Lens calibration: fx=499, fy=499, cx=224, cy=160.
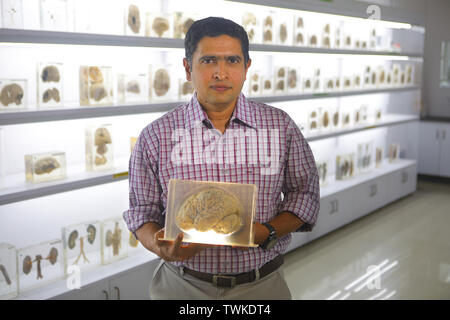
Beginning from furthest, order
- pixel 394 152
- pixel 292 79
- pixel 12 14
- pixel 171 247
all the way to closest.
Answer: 1. pixel 394 152
2. pixel 292 79
3. pixel 12 14
4. pixel 171 247

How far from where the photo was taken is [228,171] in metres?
1.38

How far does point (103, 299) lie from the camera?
290 centimetres

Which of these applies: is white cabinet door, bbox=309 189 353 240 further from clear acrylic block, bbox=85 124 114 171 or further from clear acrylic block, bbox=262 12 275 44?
clear acrylic block, bbox=85 124 114 171

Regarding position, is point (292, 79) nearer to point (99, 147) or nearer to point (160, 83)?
point (160, 83)

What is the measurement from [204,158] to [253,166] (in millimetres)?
138

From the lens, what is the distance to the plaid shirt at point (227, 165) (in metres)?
1.38

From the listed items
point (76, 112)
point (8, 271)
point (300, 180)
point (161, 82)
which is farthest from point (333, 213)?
point (300, 180)

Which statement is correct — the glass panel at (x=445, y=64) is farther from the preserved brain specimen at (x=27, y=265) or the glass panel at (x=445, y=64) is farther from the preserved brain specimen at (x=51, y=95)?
the preserved brain specimen at (x=27, y=265)

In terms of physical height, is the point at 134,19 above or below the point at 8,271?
above

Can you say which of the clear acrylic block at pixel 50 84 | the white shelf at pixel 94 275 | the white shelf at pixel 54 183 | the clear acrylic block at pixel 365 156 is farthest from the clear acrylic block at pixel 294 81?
the clear acrylic block at pixel 50 84

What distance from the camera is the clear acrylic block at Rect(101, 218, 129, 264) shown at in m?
3.01

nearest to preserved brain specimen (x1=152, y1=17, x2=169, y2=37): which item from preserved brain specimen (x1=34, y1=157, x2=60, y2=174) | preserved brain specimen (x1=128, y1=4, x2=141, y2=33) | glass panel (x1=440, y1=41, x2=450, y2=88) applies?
preserved brain specimen (x1=128, y1=4, x2=141, y2=33)

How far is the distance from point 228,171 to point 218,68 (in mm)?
283

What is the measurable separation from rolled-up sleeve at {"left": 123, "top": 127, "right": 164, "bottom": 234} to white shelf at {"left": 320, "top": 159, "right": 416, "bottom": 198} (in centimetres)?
337
